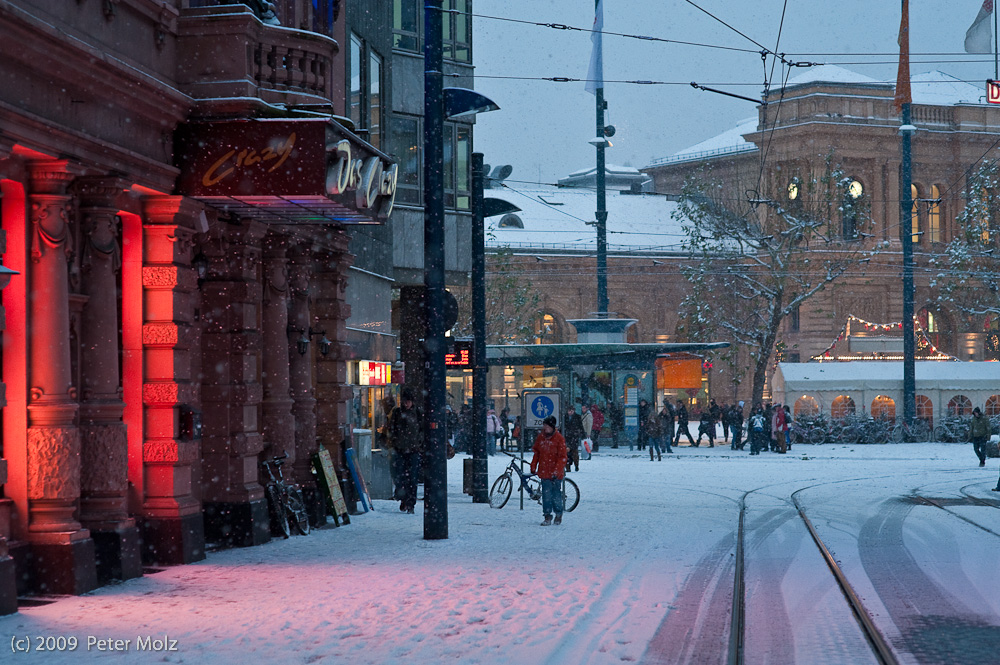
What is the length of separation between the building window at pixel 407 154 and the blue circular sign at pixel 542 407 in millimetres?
4525

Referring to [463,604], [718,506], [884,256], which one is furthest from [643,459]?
[884,256]

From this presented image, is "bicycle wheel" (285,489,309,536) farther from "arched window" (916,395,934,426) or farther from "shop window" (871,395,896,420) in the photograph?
"arched window" (916,395,934,426)

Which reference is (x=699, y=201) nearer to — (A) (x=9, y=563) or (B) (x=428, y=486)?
(B) (x=428, y=486)

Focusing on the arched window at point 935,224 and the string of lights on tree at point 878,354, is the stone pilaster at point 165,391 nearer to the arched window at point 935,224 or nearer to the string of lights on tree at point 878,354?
the string of lights on tree at point 878,354

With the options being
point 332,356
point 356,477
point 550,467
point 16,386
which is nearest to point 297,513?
point 356,477

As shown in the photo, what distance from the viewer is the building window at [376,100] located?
24516mm

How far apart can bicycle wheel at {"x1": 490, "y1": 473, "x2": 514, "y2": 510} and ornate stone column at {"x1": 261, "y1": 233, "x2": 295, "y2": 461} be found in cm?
487

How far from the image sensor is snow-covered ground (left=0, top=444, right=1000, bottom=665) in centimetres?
982

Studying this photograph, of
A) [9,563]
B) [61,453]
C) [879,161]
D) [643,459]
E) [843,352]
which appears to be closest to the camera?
[9,563]

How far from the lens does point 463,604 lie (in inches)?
465

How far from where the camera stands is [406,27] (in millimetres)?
26719

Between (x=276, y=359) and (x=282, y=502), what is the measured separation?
1.94 meters

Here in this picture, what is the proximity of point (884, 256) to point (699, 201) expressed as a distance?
24.6 m

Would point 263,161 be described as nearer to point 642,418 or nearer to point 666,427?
point 666,427
